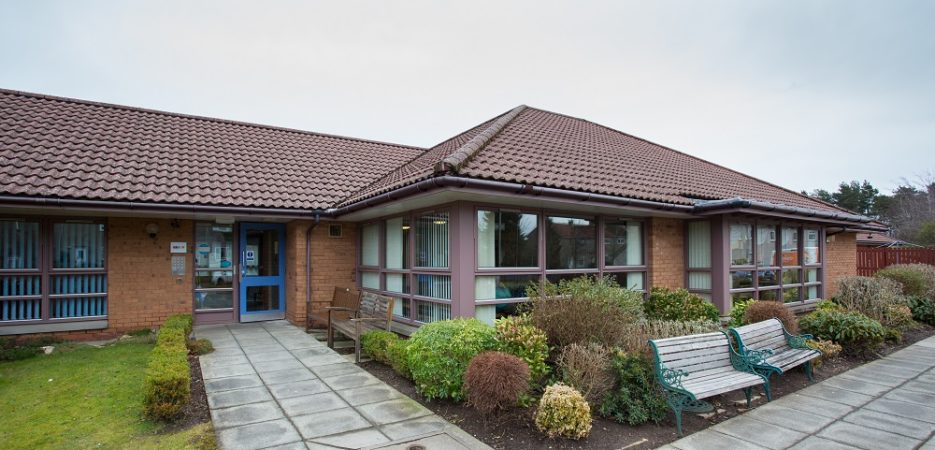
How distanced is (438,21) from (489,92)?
382 inches

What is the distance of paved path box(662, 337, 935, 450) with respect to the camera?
14.2 ft

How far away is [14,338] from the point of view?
8.25m

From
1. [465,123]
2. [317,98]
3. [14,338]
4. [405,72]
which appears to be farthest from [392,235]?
[465,123]

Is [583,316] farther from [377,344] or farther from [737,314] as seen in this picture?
[737,314]

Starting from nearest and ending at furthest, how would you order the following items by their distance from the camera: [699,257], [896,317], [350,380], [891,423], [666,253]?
[891,423] → [350,380] → [896,317] → [666,253] → [699,257]

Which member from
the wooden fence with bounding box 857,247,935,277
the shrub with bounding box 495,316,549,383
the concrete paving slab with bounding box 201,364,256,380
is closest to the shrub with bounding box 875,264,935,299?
the wooden fence with bounding box 857,247,935,277

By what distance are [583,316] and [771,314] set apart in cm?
389

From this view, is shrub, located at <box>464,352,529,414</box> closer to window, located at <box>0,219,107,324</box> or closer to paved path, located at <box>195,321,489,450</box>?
paved path, located at <box>195,321,489,450</box>

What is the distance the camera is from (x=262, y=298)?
1094 centimetres

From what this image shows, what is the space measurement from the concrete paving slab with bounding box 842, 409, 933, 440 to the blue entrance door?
1032 centimetres

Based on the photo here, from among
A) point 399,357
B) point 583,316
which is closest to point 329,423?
point 399,357

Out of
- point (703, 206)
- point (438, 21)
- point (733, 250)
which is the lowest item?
point (733, 250)

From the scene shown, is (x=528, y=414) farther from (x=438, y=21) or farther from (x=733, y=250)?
(x=438, y=21)

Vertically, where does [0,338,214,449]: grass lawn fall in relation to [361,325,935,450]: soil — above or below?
above
